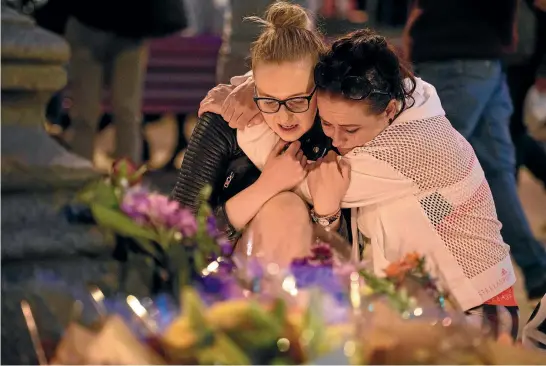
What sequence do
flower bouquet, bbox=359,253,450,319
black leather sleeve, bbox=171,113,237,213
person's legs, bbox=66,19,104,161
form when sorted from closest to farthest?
Answer: flower bouquet, bbox=359,253,450,319 < black leather sleeve, bbox=171,113,237,213 < person's legs, bbox=66,19,104,161

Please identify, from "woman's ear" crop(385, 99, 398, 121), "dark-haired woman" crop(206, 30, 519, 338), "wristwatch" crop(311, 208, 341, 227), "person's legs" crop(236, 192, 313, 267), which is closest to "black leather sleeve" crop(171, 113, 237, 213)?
"dark-haired woman" crop(206, 30, 519, 338)

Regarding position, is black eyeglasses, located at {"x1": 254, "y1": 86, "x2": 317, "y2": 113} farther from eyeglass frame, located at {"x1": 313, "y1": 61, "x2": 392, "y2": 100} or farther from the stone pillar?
the stone pillar

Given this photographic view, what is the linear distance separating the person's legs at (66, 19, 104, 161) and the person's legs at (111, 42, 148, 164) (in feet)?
0.31

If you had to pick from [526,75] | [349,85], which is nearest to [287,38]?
[349,85]

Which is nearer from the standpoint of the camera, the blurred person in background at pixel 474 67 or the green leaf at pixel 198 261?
the green leaf at pixel 198 261

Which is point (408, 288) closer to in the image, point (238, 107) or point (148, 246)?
point (148, 246)

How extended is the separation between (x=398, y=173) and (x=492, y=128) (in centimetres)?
136

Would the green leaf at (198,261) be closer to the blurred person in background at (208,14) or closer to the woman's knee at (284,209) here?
the woman's knee at (284,209)

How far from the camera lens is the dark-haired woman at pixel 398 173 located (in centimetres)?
216

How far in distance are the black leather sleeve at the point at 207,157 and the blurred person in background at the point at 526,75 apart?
237 centimetres

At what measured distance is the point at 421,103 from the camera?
231 centimetres

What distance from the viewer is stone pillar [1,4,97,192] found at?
1466 millimetres

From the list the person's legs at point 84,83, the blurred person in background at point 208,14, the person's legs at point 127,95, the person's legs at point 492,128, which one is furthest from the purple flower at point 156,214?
the blurred person in background at point 208,14

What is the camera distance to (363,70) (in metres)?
2.16
